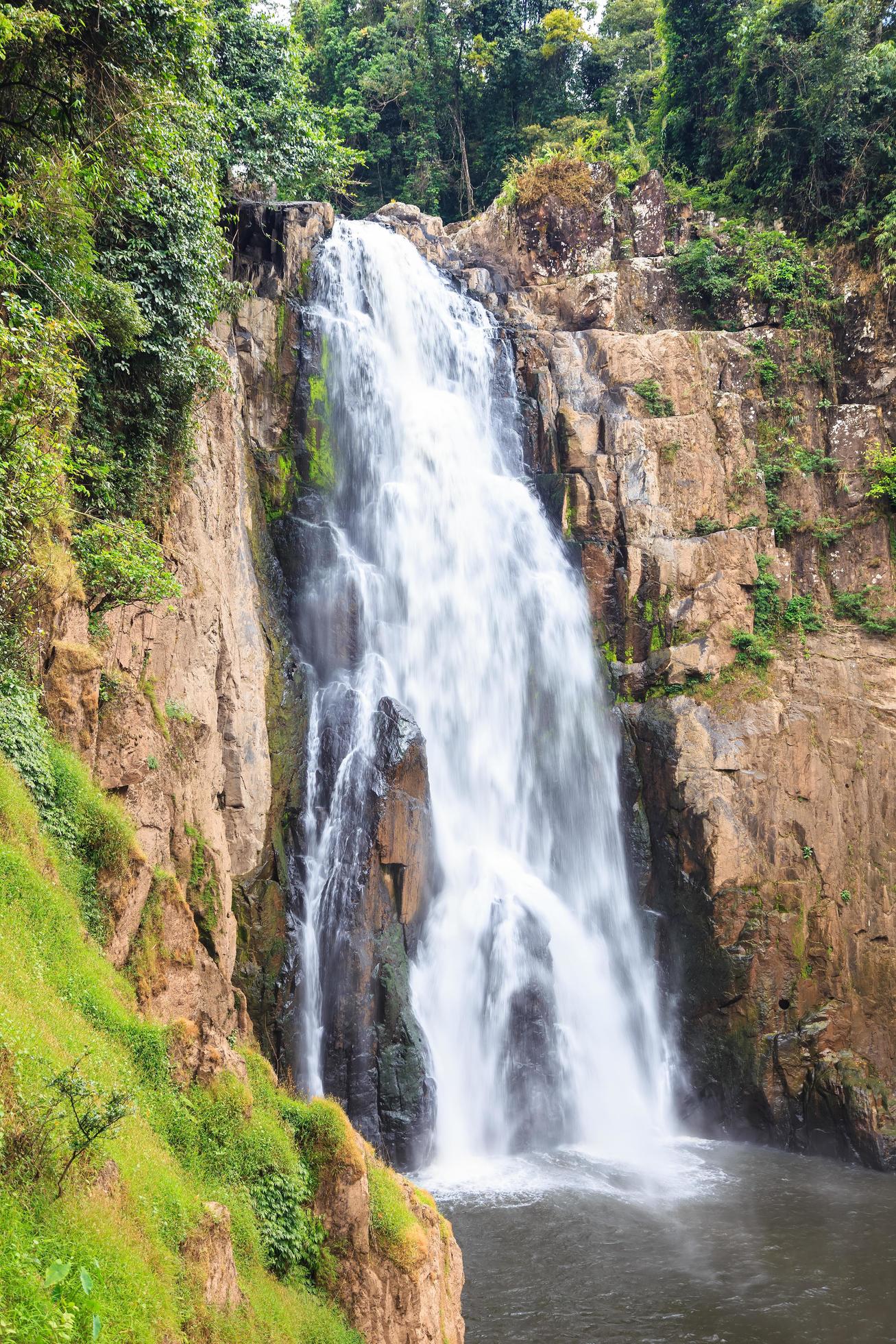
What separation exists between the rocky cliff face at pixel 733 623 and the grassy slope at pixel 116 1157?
12783mm

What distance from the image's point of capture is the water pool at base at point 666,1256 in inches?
431

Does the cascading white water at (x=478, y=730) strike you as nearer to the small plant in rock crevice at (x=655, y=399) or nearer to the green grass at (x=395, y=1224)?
the small plant in rock crevice at (x=655, y=399)

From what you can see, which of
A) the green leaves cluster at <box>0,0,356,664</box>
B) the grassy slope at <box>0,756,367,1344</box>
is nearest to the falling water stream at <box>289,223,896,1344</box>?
the grassy slope at <box>0,756,367,1344</box>

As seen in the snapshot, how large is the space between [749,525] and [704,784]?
6693 millimetres

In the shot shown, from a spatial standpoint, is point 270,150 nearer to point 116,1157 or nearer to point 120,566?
point 120,566

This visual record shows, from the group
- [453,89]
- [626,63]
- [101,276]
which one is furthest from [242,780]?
[626,63]

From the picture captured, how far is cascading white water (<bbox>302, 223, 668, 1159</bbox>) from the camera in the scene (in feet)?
53.0

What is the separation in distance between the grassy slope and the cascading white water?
7.15 m

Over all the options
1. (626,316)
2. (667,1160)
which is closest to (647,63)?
(626,316)

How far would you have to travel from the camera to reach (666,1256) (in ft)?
40.2

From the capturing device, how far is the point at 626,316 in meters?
25.6

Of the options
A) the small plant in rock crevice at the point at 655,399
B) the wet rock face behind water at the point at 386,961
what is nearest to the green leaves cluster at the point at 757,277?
the small plant in rock crevice at the point at 655,399

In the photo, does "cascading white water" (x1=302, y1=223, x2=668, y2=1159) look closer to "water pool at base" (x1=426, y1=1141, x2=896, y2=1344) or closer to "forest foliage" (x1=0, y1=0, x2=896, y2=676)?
"water pool at base" (x1=426, y1=1141, x2=896, y2=1344)

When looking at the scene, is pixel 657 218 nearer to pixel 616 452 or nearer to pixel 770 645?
pixel 616 452
